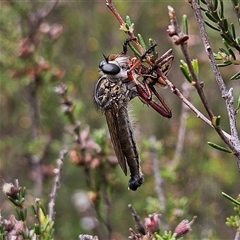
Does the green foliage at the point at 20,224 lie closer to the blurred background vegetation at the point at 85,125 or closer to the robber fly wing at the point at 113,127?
the robber fly wing at the point at 113,127

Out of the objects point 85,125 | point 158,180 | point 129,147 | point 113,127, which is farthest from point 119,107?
point 85,125

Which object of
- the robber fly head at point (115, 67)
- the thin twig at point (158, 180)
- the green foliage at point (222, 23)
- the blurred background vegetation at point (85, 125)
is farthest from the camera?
the blurred background vegetation at point (85, 125)

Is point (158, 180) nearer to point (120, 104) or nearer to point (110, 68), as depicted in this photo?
point (120, 104)

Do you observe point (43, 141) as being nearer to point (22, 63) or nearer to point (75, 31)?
point (22, 63)

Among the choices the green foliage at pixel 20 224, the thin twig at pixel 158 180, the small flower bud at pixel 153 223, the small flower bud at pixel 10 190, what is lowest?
the small flower bud at pixel 153 223

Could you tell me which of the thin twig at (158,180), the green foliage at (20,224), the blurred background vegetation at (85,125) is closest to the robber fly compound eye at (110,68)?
the blurred background vegetation at (85,125)

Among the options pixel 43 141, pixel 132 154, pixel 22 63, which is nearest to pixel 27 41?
pixel 22 63
